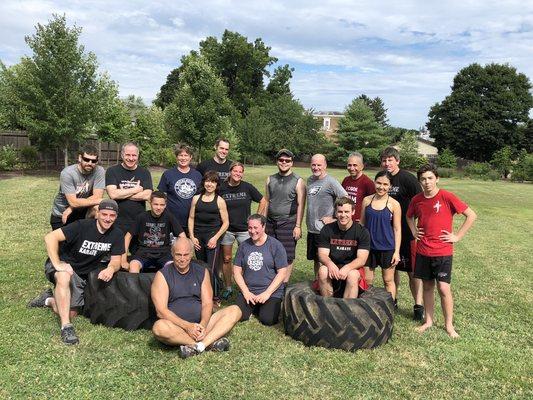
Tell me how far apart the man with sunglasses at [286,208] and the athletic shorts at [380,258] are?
1.01 m

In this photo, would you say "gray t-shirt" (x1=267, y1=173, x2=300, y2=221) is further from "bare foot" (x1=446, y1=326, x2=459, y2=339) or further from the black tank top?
"bare foot" (x1=446, y1=326, x2=459, y2=339)

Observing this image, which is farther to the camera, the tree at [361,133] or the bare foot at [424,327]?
the tree at [361,133]

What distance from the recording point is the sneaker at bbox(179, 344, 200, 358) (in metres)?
4.39

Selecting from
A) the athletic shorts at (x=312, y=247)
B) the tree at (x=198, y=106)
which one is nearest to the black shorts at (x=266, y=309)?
the athletic shorts at (x=312, y=247)

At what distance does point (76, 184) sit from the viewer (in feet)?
18.9

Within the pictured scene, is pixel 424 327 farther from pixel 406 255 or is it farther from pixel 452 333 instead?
pixel 406 255

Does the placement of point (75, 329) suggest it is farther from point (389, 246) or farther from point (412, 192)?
point (412, 192)

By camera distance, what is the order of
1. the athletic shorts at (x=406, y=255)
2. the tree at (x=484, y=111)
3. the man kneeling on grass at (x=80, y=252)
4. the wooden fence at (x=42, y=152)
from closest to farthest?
1. the man kneeling on grass at (x=80, y=252)
2. the athletic shorts at (x=406, y=255)
3. the wooden fence at (x=42, y=152)
4. the tree at (x=484, y=111)

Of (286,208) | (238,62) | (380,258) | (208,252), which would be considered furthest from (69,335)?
(238,62)

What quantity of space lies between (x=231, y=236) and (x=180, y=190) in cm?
94

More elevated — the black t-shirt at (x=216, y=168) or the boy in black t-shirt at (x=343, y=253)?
the black t-shirt at (x=216, y=168)

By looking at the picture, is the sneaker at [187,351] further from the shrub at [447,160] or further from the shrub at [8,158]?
the shrub at [447,160]

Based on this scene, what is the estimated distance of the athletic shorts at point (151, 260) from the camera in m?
5.76

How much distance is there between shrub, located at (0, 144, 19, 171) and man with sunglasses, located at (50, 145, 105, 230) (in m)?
18.9
